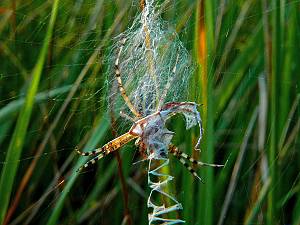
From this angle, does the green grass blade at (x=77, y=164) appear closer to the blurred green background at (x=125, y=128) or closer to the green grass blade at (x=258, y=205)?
the blurred green background at (x=125, y=128)

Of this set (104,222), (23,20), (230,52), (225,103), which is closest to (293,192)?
(225,103)

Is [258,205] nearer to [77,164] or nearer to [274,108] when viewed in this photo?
[274,108]

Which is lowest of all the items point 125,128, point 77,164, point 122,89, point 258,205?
point 258,205

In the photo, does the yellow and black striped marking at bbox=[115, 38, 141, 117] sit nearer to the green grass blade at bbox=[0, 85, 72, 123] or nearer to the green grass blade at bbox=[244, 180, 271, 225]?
the green grass blade at bbox=[0, 85, 72, 123]

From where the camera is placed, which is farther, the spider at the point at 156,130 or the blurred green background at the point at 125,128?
the blurred green background at the point at 125,128

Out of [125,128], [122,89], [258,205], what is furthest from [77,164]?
[258,205]

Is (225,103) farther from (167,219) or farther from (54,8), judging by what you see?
(54,8)

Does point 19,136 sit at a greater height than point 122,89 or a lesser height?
lesser

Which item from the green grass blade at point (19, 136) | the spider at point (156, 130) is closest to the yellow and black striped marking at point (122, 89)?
the spider at point (156, 130)
